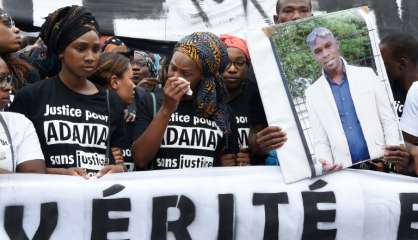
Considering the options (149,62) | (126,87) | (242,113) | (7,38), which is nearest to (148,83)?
(126,87)

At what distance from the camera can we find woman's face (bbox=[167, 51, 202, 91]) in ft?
13.3

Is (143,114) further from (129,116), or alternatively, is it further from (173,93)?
(129,116)

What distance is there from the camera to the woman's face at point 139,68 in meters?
5.65

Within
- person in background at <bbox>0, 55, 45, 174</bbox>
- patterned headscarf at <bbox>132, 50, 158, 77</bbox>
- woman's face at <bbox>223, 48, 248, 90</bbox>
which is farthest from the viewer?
patterned headscarf at <bbox>132, 50, 158, 77</bbox>

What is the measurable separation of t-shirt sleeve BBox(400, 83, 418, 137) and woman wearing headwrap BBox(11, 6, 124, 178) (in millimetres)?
1354

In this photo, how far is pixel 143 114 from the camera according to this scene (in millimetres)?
4027

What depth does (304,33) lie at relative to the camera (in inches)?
153

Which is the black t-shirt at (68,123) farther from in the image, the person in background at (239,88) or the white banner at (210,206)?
the person in background at (239,88)

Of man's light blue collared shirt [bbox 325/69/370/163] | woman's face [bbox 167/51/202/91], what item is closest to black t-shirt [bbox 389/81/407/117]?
man's light blue collared shirt [bbox 325/69/370/163]

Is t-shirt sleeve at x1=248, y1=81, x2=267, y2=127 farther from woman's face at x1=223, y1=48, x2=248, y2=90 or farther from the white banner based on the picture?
the white banner

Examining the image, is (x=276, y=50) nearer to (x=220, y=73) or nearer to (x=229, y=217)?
(x=220, y=73)

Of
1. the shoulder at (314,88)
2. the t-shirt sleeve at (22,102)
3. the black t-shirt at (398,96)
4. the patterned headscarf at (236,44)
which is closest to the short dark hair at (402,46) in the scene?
the black t-shirt at (398,96)

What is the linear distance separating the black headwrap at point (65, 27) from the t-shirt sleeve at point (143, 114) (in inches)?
15.9

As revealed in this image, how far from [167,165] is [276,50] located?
694 millimetres
